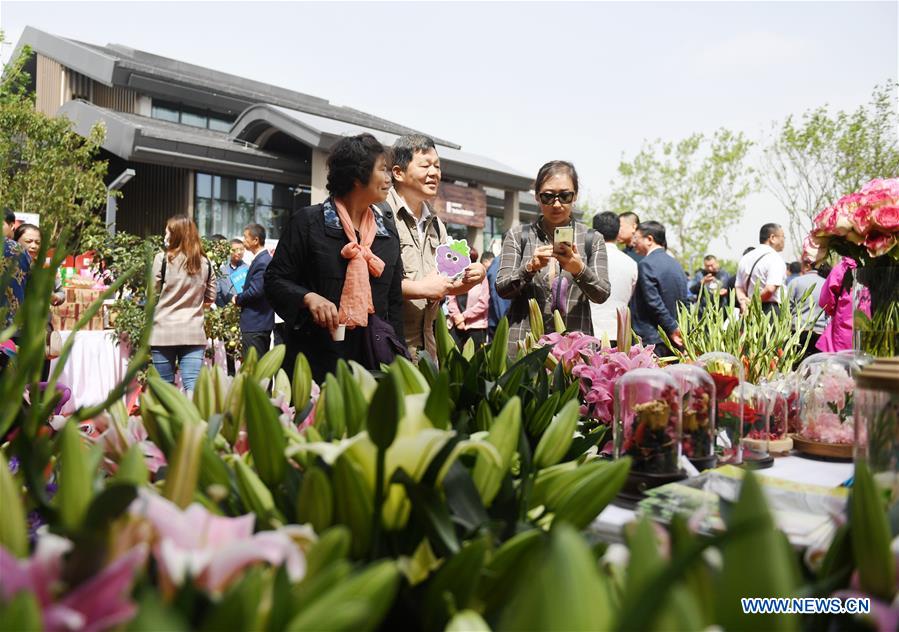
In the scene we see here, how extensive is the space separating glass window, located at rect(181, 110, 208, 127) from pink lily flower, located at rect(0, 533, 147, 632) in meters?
21.0

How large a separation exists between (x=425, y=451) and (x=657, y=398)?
91 centimetres

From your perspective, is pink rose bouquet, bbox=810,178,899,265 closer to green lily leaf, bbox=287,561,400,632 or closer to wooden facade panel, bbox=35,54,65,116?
green lily leaf, bbox=287,561,400,632

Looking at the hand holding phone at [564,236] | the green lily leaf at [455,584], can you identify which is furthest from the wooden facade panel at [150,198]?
the green lily leaf at [455,584]

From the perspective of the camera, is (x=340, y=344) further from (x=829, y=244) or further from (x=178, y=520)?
(x=178, y=520)

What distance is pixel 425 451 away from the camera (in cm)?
78

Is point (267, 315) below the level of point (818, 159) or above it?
below

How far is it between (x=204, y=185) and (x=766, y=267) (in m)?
14.5

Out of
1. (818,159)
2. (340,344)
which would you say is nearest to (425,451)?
(340,344)

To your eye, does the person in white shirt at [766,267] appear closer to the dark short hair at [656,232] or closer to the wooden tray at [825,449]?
the dark short hair at [656,232]

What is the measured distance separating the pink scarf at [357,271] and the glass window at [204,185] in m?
16.2

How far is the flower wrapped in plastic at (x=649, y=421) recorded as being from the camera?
147cm

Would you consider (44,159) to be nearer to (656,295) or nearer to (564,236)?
(656,295)

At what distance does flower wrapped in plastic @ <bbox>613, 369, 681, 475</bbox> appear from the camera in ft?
4.84

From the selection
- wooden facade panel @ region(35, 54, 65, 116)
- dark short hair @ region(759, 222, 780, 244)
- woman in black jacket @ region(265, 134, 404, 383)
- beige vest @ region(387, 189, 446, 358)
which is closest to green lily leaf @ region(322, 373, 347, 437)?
woman in black jacket @ region(265, 134, 404, 383)
